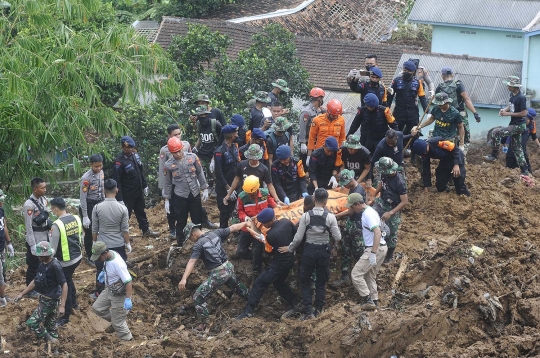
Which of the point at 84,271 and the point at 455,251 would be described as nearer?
the point at 455,251

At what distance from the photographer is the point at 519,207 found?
15281 millimetres

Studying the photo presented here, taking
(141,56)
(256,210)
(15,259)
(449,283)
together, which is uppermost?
(141,56)

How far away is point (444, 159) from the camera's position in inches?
585

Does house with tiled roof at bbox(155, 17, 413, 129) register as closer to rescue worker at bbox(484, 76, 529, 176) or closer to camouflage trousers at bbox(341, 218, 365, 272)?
rescue worker at bbox(484, 76, 529, 176)

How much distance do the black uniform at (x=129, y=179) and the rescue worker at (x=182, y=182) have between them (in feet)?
2.18

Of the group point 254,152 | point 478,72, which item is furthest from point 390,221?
point 478,72

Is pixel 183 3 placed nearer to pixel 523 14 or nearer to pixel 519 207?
pixel 523 14

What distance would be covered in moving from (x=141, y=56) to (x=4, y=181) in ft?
11.2

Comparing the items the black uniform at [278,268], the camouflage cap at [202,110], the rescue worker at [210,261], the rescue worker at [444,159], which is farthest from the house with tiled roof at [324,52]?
the rescue worker at [210,261]

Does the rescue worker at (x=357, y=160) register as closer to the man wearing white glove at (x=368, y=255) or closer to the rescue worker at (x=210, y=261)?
the man wearing white glove at (x=368, y=255)

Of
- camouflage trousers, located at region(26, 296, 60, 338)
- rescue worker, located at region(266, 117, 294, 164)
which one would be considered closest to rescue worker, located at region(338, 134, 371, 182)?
rescue worker, located at region(266, 117, 294, 164)

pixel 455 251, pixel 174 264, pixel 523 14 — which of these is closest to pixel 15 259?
pixel 174 264

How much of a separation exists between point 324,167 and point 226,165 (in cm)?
164

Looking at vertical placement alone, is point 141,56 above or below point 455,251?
above
